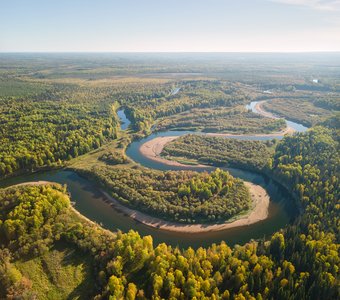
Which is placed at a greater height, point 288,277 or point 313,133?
point 313,133

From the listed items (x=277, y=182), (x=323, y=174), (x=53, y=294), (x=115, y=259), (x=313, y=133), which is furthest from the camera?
(x=313, y=133)

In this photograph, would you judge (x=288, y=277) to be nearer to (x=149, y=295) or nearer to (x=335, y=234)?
(x=335, y=234)

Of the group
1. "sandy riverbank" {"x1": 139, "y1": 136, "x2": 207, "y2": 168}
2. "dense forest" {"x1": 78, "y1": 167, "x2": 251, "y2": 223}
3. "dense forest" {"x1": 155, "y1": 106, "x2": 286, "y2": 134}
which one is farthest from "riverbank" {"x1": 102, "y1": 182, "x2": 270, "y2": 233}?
"dense forest" {"x1": 155, "y1": 106, "x2": 286, "y2": 134}

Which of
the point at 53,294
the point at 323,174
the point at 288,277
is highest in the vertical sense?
the point at 323,174

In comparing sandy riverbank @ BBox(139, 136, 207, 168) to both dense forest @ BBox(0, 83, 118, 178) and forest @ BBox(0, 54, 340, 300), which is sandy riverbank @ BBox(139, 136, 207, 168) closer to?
forest @ BBox(0, 54, 340, 300)

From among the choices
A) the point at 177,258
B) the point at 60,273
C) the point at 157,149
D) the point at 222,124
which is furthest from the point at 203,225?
the point at 222,124

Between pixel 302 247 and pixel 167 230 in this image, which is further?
pixel 167 230

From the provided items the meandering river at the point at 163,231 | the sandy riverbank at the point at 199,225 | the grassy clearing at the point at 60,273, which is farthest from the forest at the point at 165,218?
the meandering river at the point at 163,231

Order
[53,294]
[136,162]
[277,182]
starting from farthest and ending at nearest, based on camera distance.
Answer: [136,162], [277,182], [53,294]

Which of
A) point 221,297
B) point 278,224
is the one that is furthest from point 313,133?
point 221,297
